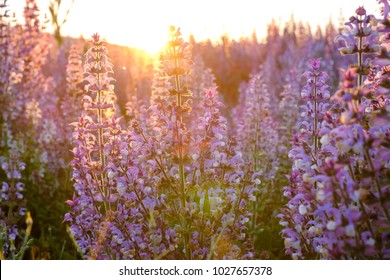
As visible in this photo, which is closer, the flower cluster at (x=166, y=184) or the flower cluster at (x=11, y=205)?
the flower cluster at (x=166, y=184)

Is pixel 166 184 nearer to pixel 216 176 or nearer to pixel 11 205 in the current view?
pixel 216 176

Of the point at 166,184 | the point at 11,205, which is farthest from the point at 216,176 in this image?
the point at 11,205

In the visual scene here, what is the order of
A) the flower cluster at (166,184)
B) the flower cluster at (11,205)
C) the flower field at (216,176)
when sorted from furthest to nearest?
the flower cluster at (11,205) < the flower cluster at (166,184) < the flower field at (216,176)

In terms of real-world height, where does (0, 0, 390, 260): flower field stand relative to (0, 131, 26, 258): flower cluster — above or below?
above

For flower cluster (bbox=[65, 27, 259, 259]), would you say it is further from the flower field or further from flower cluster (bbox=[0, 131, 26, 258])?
flower cluster (bbox=[0, 131, 26, 258])

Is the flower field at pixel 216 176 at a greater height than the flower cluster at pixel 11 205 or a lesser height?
greater

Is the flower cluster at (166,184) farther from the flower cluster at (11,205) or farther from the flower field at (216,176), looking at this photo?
the flower cluster at (11,205)

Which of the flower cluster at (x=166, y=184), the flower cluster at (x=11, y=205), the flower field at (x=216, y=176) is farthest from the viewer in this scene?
the flower cluster at (x=11, y=205)

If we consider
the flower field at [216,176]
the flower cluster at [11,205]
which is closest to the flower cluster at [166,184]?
the flower field at [216,176]

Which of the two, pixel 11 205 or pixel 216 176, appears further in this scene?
pixel 11 205

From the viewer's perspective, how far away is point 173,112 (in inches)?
183

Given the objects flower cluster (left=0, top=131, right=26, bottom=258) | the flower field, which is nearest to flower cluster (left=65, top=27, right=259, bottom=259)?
the flower field
